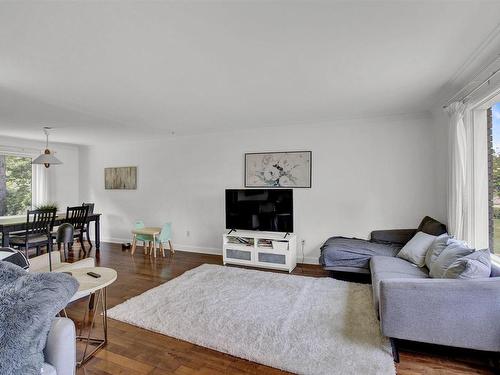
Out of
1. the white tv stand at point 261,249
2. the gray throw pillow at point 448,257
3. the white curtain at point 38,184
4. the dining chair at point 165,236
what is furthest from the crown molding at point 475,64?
the white curtain at point 38,184

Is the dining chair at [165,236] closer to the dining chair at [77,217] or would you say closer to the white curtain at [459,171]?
the dining chair at [77,217]

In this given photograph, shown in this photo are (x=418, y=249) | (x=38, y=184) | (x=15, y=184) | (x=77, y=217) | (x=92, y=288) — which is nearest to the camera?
(x=92, y=288)

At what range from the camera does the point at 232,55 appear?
2076mm

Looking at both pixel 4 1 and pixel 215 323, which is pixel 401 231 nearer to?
pixel 215 323

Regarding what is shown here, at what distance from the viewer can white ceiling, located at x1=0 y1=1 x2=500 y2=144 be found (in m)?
1.55

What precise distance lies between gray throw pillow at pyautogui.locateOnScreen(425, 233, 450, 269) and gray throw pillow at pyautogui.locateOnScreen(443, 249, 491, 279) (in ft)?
1.76

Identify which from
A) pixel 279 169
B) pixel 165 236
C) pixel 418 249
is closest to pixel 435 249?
pixel 418 249

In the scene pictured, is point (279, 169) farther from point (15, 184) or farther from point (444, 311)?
point (15, 184)

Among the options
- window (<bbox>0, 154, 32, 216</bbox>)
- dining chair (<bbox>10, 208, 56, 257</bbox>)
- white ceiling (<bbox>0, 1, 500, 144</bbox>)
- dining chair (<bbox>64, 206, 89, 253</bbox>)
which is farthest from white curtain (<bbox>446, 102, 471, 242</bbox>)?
window (<bbox>0, 154, 32, 216</bbox>)

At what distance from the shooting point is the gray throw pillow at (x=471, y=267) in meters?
1.93

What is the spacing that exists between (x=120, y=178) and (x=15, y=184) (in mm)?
1956

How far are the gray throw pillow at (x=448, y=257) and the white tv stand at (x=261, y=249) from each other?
1.93 meters

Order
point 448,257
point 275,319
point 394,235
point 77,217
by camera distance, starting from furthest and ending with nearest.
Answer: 1. point 77,217
2. point 394,235
3. point 275,319
4. point 448,257

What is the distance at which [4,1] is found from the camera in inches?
56.0
